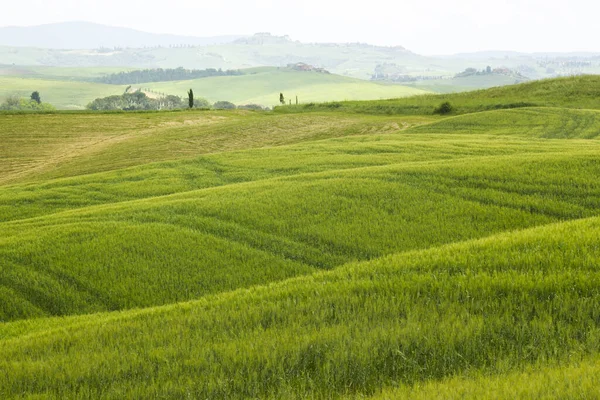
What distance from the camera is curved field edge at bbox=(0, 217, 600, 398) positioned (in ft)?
19.7

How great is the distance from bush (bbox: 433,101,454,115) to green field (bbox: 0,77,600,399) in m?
35.2

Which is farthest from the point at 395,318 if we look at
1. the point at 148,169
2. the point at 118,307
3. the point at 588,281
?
the point at 148,169

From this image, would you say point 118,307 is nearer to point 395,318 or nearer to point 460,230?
point 395,318

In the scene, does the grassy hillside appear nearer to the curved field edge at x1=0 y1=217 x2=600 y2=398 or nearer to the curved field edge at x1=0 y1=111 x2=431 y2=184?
the curved field edge at x1=0 y1=111 x2=431 y2=184

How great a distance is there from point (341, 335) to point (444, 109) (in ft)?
190

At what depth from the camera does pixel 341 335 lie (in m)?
6.82

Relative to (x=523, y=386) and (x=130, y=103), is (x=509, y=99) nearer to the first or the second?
(x=523, y=386)

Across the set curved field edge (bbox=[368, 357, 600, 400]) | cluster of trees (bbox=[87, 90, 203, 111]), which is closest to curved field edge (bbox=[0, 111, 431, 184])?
curved field edge (bbox=[368, 357, 600, 400])

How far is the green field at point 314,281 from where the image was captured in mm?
6086

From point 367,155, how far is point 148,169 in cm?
1122

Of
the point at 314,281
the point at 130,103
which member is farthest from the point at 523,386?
the point at 130,103

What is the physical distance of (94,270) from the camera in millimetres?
12266

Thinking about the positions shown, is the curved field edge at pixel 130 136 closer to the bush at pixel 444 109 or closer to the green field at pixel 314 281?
the bush at pixel 444 109

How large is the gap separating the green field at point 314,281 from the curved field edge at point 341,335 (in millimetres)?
31
